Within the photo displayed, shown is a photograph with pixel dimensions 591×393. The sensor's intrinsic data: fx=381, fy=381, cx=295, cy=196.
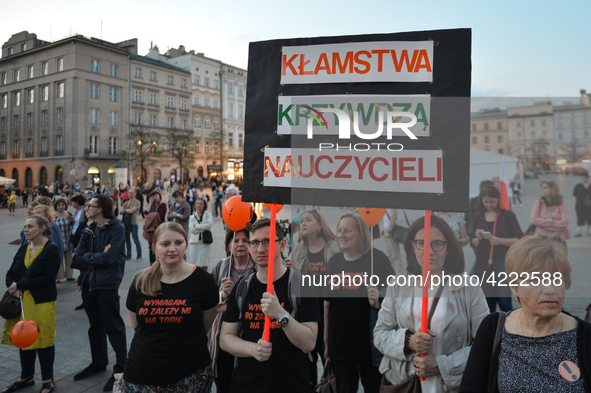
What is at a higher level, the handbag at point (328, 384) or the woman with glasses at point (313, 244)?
the woman with glasses at point (313, 244)

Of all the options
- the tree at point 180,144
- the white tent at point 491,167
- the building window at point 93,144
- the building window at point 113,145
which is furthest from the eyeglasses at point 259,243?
the building window at point 113,145

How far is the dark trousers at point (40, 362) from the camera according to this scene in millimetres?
3662

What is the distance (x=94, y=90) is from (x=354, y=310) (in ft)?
161

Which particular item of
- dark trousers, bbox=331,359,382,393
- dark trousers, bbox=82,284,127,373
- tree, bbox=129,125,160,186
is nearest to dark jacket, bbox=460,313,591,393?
dark trousers, bbox=331,359,382,393

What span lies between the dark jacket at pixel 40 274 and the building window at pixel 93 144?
44715 mm

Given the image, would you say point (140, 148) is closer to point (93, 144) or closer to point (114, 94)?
point (93, 144)

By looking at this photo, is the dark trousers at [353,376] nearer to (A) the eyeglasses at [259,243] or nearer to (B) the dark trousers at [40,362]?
(A) the eyeglasses at [259,243]

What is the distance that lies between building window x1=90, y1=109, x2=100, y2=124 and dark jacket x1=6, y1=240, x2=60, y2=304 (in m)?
45.5

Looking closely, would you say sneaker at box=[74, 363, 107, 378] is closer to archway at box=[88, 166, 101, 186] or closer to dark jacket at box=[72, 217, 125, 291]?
dark jacket at box=[72, 217, 125, 291]

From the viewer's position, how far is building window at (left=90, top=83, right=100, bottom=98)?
4353 cm

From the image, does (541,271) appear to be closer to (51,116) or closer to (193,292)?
(193,292)

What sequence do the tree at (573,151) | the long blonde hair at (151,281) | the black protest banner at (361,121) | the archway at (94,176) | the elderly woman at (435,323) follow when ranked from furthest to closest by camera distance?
the archway at (94,176) → the tree at (573,151) → the long blonde hair at (151,281) → the elderly woman at (435,323) → the black protest banner at (361,121)

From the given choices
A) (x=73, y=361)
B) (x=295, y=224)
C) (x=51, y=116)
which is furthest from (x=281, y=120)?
(x=51, y=116)

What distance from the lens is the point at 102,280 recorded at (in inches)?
152
